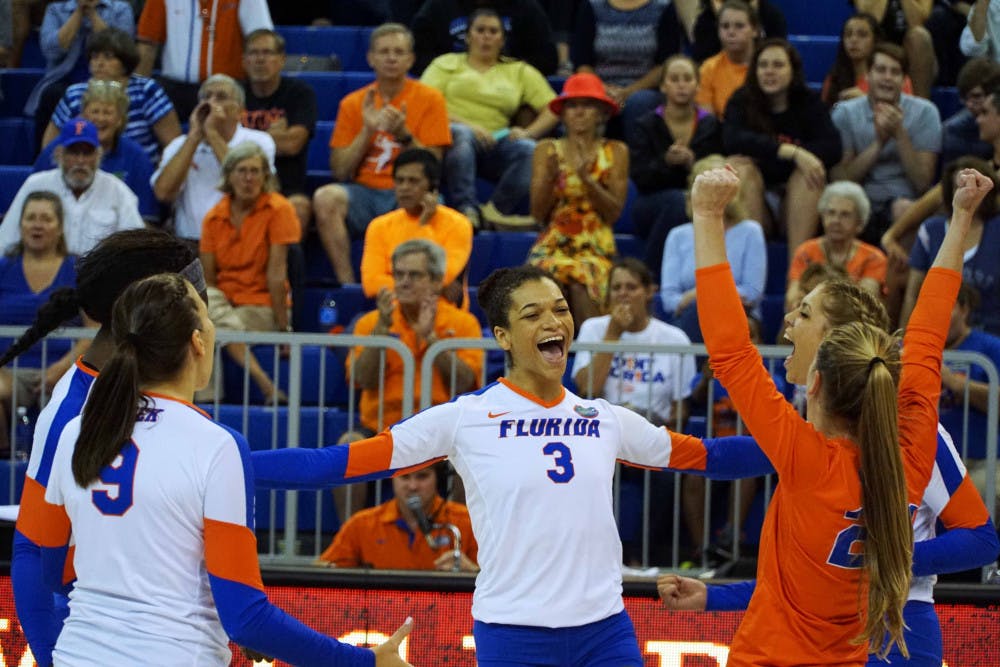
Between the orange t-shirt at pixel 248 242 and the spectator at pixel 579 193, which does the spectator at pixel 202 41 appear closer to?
the orange t-shirt at pixel 248 242

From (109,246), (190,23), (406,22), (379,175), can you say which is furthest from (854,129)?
(109,246)

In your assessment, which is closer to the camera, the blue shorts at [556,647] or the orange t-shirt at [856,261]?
the blue shorts at [556,647]

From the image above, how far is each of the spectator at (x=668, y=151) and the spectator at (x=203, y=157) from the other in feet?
7.95

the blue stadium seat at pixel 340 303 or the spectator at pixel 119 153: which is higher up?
the spectator at pixel 119 153

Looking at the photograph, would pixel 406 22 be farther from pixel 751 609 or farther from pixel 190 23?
pixel 751 609

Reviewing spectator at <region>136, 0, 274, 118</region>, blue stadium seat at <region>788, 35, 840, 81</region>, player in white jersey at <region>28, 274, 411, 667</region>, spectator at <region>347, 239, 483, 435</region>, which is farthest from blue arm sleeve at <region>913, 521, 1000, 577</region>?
blue stadium seat at <region>788, 35, 840, 81</region>

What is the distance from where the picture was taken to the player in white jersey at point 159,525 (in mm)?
3635

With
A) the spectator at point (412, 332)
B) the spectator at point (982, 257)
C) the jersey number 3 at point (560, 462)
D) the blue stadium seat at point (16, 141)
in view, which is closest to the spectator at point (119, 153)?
the blue stadium seat at point (16, 141)

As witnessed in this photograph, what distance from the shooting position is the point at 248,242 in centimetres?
935

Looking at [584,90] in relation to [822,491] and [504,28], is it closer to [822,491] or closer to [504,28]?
[504,28]

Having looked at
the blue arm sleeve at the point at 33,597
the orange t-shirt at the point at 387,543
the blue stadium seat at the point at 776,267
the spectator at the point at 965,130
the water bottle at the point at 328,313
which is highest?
the spectator at the point at 965,130

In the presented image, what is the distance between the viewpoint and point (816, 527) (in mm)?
4105

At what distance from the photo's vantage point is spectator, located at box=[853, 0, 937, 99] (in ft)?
35.9

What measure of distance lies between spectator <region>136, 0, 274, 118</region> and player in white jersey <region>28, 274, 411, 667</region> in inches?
303
